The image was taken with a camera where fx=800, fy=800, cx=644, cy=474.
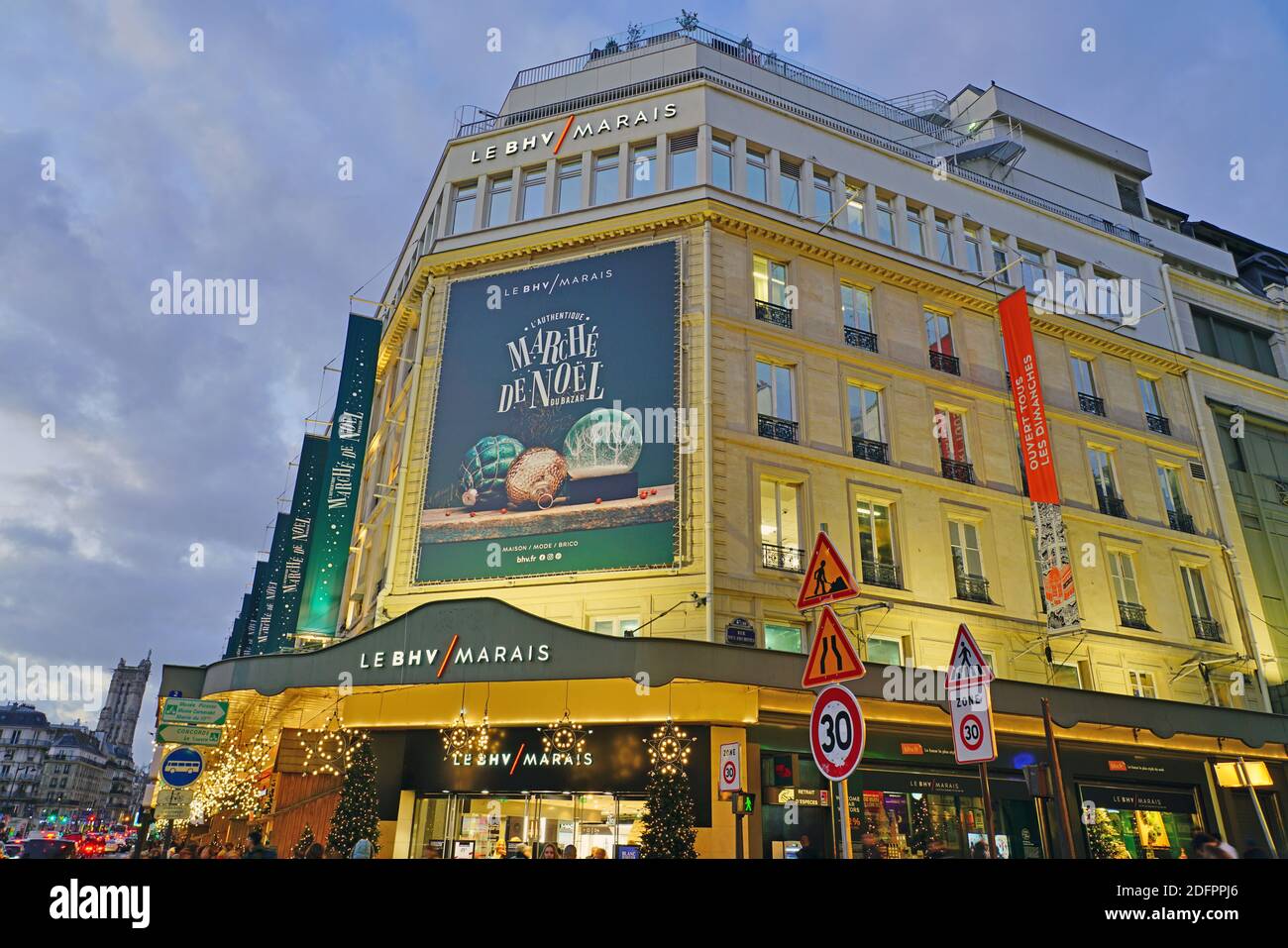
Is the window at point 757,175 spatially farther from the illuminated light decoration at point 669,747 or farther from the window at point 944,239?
the illuminated light decoration at point 669,747

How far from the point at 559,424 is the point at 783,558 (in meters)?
6.75

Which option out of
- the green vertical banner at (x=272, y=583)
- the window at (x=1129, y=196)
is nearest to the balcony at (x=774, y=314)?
the window at (x=1129, y=196)

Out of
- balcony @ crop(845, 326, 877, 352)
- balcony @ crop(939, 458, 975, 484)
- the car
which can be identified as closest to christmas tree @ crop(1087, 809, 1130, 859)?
balcony @ crop(939, 458, 975, 484)

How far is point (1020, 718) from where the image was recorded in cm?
2025

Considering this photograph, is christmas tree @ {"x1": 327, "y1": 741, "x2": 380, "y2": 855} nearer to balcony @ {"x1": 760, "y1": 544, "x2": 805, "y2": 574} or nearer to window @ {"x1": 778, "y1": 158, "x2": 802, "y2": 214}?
balcony @ {"x1": 760, "y1": 544, "x2": 805, "y2": 574}

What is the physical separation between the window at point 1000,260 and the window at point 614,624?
17.9 metres

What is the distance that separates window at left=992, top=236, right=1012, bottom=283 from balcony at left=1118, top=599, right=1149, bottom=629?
1124cm

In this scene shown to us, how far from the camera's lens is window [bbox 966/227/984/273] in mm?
27219

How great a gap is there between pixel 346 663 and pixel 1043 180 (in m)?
30.9

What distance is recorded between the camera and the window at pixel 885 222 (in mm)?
26188

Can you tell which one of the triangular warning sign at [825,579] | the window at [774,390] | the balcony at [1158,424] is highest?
the balcony at [1158,424]

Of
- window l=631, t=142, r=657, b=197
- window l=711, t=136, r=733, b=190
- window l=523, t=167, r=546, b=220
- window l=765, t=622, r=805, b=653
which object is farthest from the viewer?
window l=523, t=167, r=546, b=220
